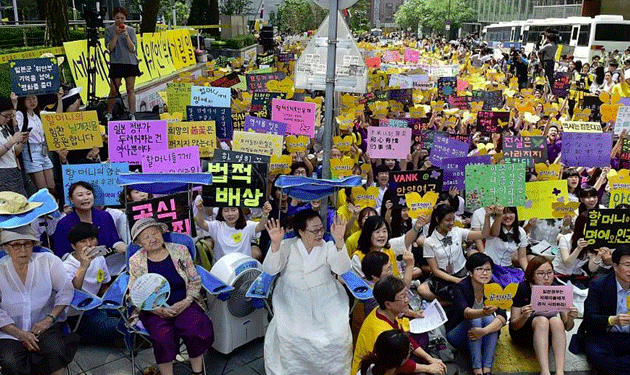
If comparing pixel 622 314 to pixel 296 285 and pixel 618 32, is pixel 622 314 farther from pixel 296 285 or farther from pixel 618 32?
pixel 618 32

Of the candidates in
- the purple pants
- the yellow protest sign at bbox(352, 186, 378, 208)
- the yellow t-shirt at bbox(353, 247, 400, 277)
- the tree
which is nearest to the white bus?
the tree

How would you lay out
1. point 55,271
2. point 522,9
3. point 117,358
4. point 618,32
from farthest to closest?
point 522,9 → point 618,32 → point 117,358 → point 55,271

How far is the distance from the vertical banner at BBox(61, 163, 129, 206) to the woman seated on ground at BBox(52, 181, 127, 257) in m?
0.24

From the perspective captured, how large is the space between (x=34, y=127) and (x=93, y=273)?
2.74 m

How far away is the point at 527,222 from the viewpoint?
20.9 feet

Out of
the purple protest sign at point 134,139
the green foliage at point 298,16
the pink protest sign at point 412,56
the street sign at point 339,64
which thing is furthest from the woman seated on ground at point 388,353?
the green foliage at point 298,16

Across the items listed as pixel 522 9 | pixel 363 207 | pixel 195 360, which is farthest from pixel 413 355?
pixel 522 9

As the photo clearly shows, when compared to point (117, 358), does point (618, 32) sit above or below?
above

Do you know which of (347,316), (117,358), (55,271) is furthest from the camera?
(117,358)

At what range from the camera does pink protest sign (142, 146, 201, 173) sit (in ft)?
18.9

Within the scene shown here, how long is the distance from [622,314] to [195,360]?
3379 millimetres

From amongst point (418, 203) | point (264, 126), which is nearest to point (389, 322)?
point (418, 203)

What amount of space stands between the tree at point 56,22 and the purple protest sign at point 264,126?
23.0ft

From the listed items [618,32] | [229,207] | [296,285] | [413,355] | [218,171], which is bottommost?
[413,355]
